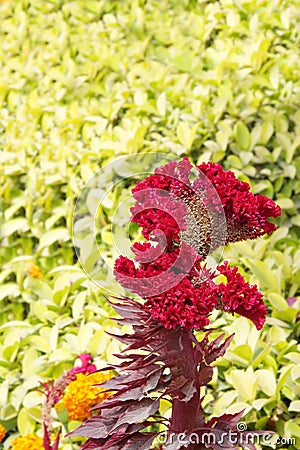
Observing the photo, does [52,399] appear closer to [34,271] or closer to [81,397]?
[81,397]

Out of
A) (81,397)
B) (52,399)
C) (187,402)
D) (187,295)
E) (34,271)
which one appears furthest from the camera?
(34,271)

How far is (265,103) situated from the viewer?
2504mm

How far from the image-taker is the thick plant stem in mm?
1069

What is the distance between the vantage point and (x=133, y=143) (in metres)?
2.46

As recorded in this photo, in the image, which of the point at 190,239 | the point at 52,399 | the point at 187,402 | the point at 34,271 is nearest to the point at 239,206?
the point at 190,239

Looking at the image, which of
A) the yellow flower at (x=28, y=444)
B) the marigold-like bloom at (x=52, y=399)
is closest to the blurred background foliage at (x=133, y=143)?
the yellow flower at (x=28, y=444)

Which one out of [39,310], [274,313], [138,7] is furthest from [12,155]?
[274,313]

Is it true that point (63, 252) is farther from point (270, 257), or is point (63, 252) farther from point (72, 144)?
point (270, 257)

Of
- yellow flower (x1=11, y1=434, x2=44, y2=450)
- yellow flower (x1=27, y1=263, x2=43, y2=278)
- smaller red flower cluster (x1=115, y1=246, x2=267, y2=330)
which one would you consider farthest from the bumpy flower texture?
yellow flower (x1=27, y1=263, x2=43, y2=278)

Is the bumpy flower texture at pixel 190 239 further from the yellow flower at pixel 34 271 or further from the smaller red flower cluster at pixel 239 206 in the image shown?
the yellow flower at pixel 34 271

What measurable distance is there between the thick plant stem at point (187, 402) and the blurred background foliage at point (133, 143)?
0.65ft

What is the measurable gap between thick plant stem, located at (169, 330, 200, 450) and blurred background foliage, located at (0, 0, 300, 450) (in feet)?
0.65

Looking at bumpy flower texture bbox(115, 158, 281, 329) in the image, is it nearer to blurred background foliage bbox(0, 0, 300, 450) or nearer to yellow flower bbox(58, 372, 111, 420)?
blurred background foliage bbox(0, 0, 300, 450)

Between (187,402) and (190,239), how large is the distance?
0.85 ft
